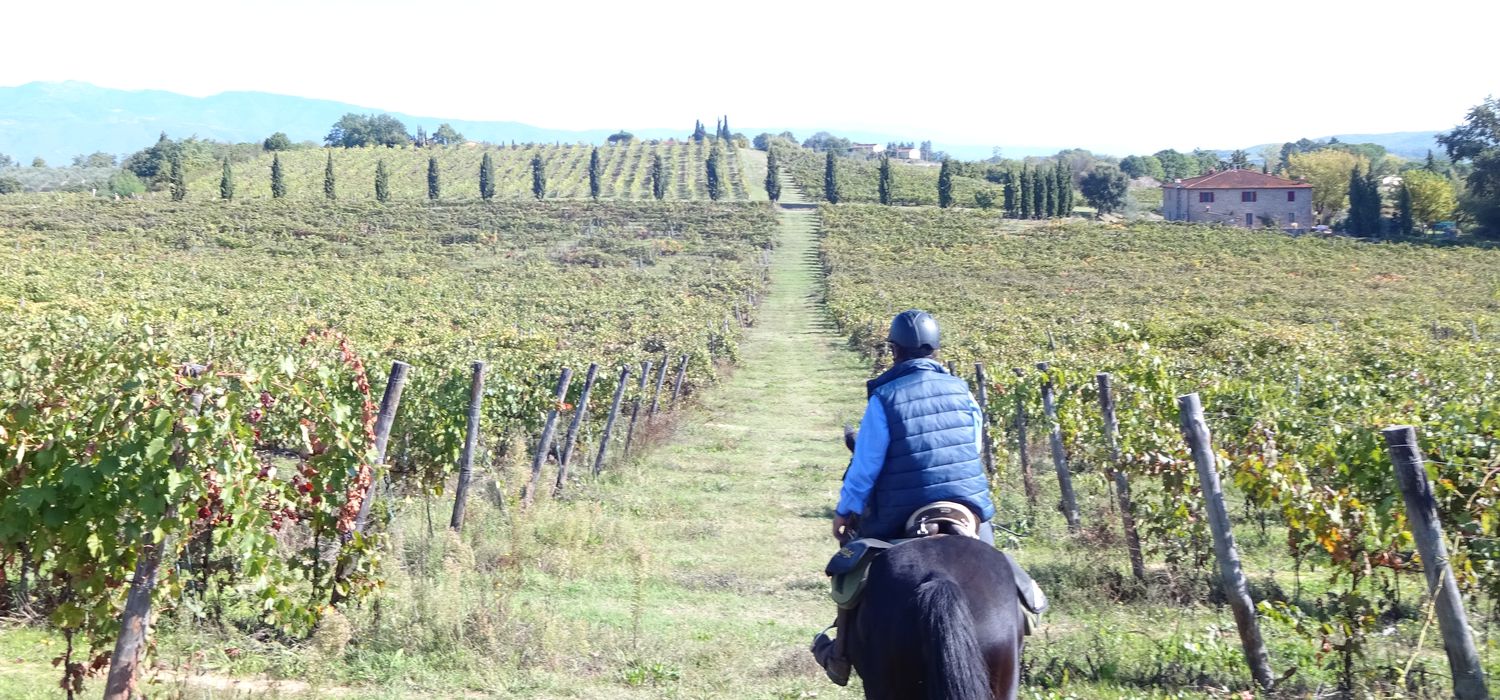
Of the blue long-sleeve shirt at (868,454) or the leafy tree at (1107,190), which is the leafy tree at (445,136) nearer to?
the leafy tree at (1107,190)

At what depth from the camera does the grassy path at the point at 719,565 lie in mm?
6230

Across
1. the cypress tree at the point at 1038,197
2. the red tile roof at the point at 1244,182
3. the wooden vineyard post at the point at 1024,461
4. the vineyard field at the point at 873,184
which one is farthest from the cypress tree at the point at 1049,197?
the wooden vineyard post at the point at 1024,461

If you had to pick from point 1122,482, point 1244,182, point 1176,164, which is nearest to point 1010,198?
point 1244,182

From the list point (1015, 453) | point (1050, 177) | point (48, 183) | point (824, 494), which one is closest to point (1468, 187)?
point (1050, 177)

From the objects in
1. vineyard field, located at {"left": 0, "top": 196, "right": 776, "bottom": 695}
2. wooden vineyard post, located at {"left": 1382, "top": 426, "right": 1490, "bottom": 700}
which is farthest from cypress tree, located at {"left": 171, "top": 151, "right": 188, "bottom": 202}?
wooden vineyard post, located at {"left": 1382, "top": 426, "right": 1490, "bottom": 700}

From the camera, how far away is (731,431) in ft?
57.3

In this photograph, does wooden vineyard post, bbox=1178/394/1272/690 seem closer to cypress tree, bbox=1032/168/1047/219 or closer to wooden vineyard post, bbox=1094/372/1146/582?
wooden vineyard post, bbox=1094/372/1146/582

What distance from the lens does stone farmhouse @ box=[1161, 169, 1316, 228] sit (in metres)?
94.0

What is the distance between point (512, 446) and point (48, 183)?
158m

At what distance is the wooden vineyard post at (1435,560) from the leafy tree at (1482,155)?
Answer: 9068cm

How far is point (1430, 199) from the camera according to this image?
3290 inches

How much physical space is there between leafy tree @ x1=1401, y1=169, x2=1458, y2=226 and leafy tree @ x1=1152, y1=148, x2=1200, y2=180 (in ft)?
273

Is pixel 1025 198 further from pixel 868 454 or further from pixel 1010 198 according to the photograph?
pixel 868 454

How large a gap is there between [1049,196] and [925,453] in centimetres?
9174
